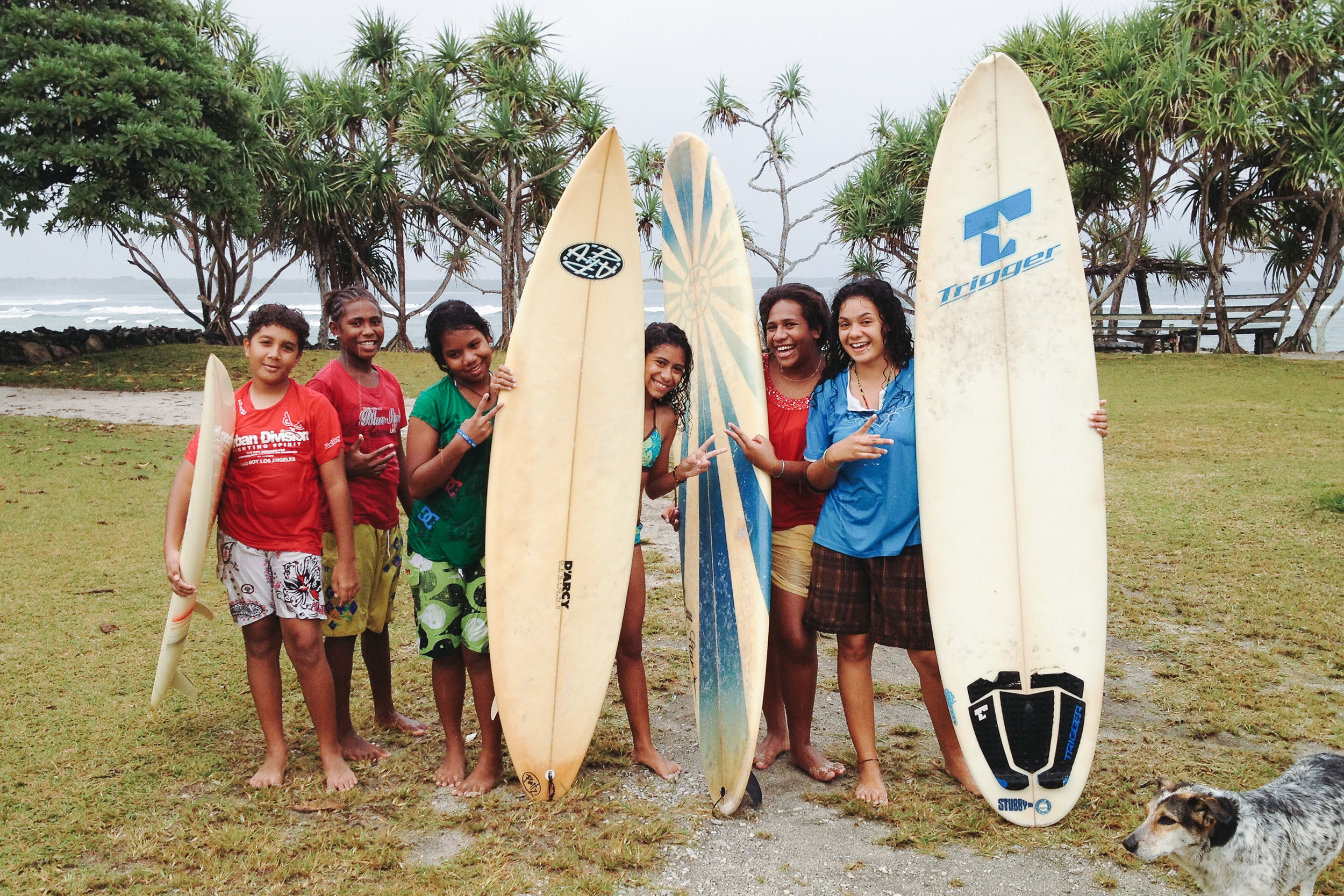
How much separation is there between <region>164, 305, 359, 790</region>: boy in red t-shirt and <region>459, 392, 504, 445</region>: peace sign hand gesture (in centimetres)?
38

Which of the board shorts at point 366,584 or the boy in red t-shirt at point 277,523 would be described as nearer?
the boy in red t-shirt at point 277,523

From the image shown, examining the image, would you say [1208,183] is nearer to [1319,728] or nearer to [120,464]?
[1319,728]

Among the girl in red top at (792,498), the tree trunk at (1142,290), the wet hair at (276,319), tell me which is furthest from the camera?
the tree trunk at (1142,290)

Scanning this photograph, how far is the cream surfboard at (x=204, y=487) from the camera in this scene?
7.80 feet

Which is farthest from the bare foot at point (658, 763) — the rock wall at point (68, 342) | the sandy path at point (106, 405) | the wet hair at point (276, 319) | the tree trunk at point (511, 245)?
the tree trunk at point (511, 245)

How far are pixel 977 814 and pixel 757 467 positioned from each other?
107 centimetres

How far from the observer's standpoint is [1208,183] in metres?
15.2

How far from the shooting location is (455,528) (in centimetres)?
250

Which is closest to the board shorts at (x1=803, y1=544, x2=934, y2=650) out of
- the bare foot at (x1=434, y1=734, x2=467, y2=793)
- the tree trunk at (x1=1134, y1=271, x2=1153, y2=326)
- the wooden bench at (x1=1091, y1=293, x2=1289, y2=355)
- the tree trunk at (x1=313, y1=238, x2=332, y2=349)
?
the bare foot at (x1=434, y1=734, x2=467, y2=793)

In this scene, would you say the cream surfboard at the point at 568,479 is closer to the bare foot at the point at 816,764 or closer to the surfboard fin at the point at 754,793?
the surfboard fin at the point at 754,793

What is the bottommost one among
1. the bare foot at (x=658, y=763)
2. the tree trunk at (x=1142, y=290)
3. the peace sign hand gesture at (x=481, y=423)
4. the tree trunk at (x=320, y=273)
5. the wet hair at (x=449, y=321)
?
the bare foot at (x=658, y=763)

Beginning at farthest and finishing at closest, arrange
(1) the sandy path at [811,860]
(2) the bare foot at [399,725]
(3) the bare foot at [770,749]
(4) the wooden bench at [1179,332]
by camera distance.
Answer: (4) the wooden bench at [1179,332]
(2) the bare foot at [399,725]
(3) the bare foot at [770,749]
(1) the sandy path at [811,860]

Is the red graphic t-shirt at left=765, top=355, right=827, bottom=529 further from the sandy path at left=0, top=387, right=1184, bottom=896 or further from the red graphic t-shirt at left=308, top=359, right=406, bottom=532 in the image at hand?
the red graphic t-shirt at left=308, top=359, right=406, bottom=532

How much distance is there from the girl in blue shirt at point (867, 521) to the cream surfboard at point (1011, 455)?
0.22ft
